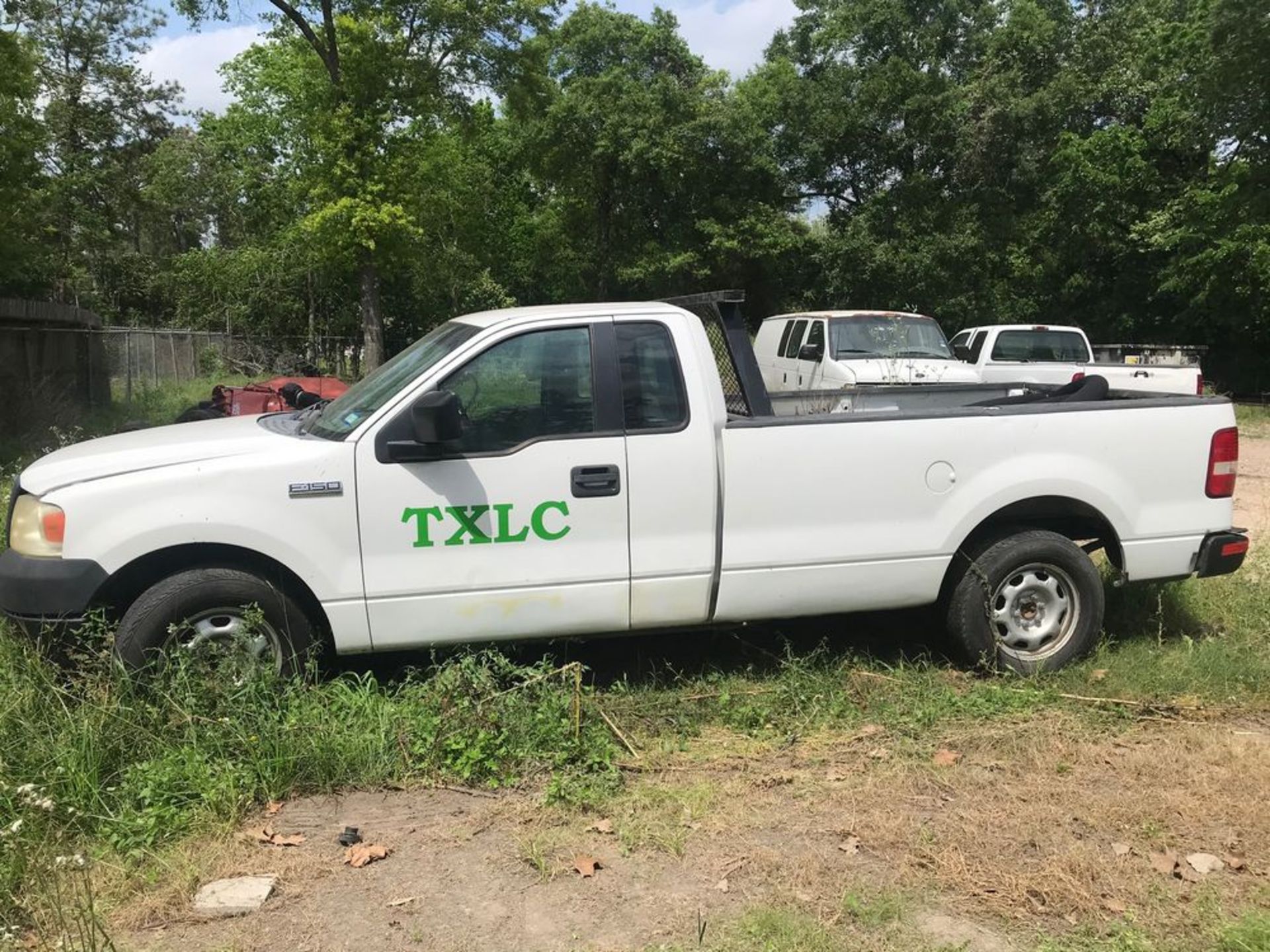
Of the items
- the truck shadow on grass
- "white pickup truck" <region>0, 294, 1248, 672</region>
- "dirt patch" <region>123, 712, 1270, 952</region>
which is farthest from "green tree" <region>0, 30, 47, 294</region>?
"dirt patch" <region>123, 712, 1270, 952</region>

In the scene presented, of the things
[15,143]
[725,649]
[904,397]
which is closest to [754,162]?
[15,143]

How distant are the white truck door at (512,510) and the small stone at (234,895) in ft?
3.98

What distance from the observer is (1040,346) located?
15961 mm

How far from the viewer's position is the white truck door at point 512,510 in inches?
167

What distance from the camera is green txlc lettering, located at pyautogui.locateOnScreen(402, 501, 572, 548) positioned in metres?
4.26

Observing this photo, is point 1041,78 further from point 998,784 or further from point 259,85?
point 998,784

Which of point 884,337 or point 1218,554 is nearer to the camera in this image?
point 1218,554

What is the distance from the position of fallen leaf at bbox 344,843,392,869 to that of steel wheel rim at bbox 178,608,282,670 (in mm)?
963

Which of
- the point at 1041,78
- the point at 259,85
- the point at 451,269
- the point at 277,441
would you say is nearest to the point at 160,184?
the point at 259,85

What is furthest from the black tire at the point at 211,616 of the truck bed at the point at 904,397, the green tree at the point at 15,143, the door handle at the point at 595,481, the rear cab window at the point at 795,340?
the green tree at the point at 15,143

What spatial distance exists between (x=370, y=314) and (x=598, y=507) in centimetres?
2221

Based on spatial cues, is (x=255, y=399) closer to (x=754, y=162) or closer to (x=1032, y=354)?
(x=1032, y=354)

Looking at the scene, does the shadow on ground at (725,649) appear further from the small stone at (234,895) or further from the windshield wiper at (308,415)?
the small stone at (234,895)

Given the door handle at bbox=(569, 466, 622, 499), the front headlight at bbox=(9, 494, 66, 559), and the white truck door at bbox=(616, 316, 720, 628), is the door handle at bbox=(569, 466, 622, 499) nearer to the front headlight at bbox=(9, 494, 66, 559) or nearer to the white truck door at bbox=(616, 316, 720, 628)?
the white truck door at bbox=(616, 316, 720, 628)
